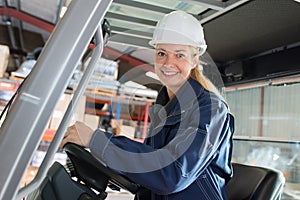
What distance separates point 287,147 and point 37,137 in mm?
2754

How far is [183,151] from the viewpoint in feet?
4.23

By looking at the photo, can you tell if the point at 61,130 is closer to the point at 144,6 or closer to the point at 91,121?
the point at 91,121

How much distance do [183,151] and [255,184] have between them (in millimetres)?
691

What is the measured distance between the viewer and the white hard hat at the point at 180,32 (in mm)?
1442

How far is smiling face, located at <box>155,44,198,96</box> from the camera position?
1.46 metres

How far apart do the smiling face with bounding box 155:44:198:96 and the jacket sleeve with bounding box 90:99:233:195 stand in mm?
237

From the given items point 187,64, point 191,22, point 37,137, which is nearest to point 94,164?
point 187,64

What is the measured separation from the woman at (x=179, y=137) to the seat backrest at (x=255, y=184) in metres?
0.22

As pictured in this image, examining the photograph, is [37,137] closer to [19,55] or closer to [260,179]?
[260,179]

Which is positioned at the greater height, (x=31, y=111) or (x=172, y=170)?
(x=31, y=111)

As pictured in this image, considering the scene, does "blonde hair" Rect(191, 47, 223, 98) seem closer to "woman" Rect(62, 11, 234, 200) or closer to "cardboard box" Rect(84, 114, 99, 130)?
"woman" Rect(62, 11, 234, 200)

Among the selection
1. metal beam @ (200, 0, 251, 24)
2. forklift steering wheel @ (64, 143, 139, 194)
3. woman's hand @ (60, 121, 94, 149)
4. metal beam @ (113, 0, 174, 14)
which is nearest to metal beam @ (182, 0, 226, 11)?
metal beam @ (200, 0, 251, 24)

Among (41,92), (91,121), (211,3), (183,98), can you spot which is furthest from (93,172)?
(211,3)

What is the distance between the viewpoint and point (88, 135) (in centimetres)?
118
